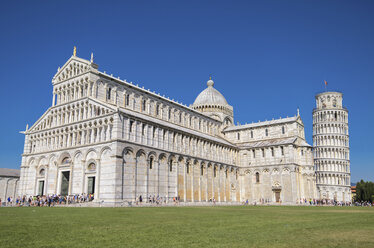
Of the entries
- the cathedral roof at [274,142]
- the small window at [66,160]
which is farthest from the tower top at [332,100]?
the small window at [66,160]

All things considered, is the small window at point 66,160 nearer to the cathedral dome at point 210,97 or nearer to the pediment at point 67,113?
the pediment at point 67,113

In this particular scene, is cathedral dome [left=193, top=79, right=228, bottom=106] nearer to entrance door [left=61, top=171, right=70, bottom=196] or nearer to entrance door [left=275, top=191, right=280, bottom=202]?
entrance door [left=275, top=191, right=280, bottom=202]

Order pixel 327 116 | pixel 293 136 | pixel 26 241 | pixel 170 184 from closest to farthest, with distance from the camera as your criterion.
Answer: pixel 26 241 → pixel 170 184 → pixel 293 136 → pixel 327 116

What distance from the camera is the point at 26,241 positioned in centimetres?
968

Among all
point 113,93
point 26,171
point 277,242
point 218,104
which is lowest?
point 277,242

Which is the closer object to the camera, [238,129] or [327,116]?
[238,129]

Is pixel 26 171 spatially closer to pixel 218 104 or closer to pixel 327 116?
pixel 218 104

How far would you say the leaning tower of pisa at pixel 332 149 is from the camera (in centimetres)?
8500

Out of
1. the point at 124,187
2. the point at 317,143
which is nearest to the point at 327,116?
the point at 317,143

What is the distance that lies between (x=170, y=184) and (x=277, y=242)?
37716mm

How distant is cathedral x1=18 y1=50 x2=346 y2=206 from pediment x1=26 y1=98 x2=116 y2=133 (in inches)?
5.9

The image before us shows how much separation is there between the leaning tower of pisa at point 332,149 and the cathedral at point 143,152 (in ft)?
78.2

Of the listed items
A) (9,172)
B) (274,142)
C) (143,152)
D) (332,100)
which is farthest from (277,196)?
(9,172)

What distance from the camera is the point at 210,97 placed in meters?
77.5
